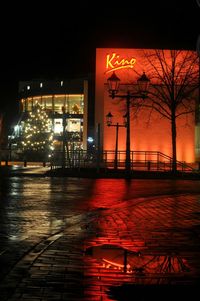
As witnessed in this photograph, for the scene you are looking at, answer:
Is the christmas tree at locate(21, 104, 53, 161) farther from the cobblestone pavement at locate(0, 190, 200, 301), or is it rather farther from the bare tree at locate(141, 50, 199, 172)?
the cobblestone pavement at locate(0, 190, 200, 301)

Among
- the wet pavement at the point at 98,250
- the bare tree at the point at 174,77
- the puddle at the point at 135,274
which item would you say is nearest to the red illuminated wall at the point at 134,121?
the bare tree at the point at 174,77

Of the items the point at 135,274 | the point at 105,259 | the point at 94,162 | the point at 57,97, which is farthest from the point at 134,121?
the point at 57,97

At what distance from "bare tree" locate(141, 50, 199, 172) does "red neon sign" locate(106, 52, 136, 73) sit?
142 centimetres

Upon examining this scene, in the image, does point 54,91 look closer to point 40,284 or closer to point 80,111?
point 80,111

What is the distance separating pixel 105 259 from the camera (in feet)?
24.9

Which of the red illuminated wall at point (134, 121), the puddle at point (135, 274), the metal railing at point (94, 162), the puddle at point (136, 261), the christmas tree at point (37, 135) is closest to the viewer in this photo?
the puddle at point (135, 274)

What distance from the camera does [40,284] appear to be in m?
6.12

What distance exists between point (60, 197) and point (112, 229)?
22.9 ft

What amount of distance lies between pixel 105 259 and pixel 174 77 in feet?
110

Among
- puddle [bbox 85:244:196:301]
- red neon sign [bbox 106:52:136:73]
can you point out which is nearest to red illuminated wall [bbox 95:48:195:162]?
red neon sign [bbox 106:52:136:73]

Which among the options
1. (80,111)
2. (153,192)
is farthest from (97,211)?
(80,111)

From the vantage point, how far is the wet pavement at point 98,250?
5.95 meters

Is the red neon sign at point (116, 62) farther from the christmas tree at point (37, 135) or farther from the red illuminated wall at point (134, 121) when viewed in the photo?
the christmas tree at point (37, 135)

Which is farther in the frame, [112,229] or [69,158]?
[69,158]
